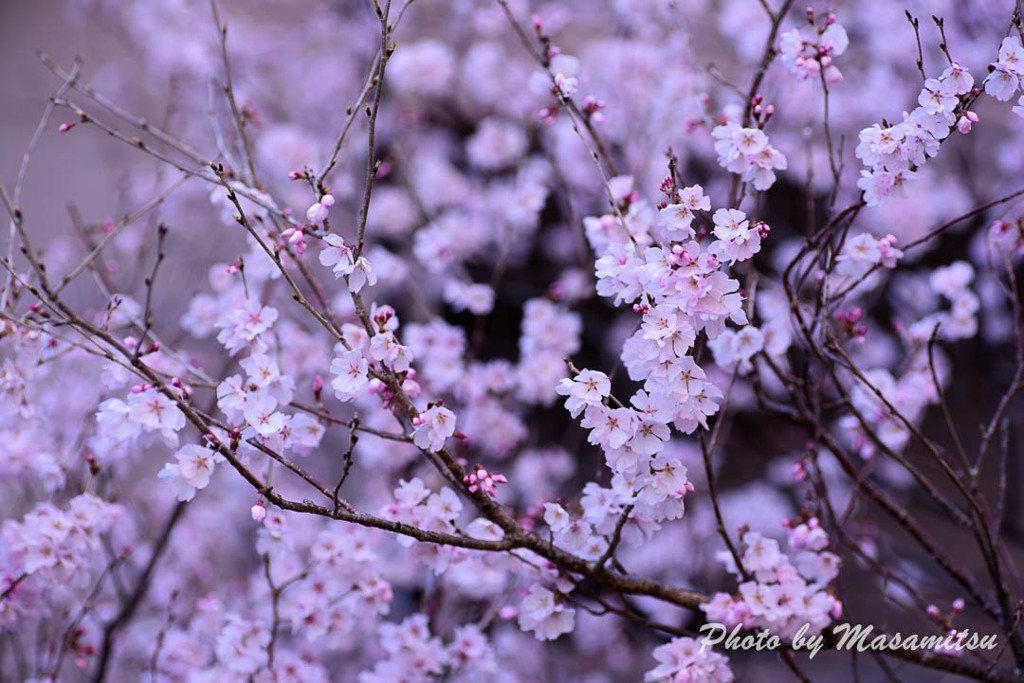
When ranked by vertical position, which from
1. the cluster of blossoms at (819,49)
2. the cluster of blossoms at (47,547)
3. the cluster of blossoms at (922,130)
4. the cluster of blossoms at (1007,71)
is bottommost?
the cluster of blossoms at (47,547)

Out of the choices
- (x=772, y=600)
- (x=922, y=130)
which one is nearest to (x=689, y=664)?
(x=772, y=600)

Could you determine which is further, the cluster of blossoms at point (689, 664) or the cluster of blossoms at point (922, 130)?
the cluster of blossoms at point (689, 664)

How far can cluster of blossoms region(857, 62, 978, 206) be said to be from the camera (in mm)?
1445

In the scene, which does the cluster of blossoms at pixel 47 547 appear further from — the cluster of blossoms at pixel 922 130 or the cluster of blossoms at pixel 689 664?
the cluster of blossoms at pixel 922 130

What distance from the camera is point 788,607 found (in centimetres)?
170

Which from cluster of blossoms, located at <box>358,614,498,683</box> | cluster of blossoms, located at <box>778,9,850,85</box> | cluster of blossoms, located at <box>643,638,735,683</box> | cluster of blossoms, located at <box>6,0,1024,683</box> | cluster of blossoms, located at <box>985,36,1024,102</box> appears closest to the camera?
cluster of blossoms, located at <box>985,36,1024,102</box>

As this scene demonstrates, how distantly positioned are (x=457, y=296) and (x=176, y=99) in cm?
263

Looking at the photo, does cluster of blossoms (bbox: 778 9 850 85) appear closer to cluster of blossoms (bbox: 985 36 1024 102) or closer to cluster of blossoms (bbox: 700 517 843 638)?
cluster of blossoms (bbox: 985 36 1024 102)

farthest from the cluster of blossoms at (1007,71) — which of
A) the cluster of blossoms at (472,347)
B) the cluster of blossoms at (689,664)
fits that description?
the cluster of blossoms at (689,664)

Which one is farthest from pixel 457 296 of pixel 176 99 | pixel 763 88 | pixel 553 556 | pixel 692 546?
pixel 176 99

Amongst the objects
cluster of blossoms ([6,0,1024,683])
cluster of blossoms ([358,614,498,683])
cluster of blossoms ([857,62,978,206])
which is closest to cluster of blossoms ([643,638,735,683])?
cluster of blossoms ([6,0,1024,683])

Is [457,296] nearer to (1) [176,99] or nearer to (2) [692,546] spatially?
(2) [692,546]

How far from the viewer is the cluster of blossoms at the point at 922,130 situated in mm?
1445

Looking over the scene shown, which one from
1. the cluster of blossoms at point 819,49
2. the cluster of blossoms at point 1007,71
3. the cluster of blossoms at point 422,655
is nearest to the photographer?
the cluster of blossoms at point 1007,71
